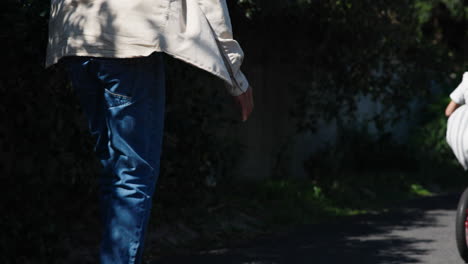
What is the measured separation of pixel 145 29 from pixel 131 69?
0.15 metres

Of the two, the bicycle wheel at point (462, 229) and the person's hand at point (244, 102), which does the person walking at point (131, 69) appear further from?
the bicycle wheel at point (462, 229)

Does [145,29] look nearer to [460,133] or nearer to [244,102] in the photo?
[244,102]

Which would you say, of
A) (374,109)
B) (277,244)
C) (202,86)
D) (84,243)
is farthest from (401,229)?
(374,109)

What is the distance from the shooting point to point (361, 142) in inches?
417

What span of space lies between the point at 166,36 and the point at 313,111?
21.4ft

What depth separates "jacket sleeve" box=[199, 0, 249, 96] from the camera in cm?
271

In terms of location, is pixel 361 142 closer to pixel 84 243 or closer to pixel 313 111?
pixel 313 111

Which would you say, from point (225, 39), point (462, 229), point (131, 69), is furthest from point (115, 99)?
point (462, 229)

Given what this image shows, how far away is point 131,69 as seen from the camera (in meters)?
2.63

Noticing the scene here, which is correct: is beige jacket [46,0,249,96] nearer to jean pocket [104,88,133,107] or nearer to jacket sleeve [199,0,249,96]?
jacket sleeve [199,0,249,96]

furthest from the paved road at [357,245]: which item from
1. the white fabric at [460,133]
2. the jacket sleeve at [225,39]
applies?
the jacket sleeve at [225,39]

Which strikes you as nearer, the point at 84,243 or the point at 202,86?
the point at 84,243

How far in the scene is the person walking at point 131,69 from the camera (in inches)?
101

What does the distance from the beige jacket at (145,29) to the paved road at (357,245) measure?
2316mm
